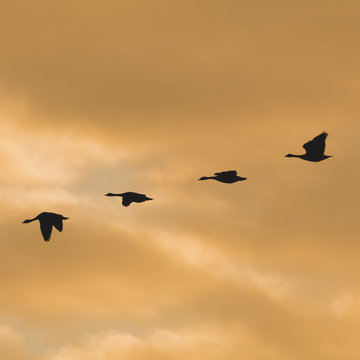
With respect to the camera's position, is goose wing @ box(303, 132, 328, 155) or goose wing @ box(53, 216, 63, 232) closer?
goose wing @ box(303, 132, 328, 155)

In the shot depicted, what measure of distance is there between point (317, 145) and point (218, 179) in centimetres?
556

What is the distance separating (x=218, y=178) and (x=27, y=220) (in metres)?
13.4

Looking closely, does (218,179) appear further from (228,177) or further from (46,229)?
(46,229)

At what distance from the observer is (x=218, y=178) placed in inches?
1997

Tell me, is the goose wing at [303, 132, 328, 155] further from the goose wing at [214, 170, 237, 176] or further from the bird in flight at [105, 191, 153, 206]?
the bird in flight at [105, 191, 153, 206]

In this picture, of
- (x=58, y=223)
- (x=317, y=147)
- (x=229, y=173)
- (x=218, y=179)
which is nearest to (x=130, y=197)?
(x=58, y=223)

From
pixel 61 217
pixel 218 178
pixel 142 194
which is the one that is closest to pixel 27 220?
pixel 61 217

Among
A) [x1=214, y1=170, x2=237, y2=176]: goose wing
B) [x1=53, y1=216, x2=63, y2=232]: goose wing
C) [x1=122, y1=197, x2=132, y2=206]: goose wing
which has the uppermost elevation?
[x1=122, y1=197, x2=132, y2=206]: goose wing

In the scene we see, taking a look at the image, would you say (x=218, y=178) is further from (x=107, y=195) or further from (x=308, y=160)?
(x=107, y=195)

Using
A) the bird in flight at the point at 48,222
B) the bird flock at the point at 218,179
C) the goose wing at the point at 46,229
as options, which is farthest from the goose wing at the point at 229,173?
the goose wing at the point at 46,229

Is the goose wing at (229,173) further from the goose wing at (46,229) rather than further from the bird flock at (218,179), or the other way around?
the goose wing at (46,229)

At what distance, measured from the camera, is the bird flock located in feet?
166

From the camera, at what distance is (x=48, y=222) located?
184ft

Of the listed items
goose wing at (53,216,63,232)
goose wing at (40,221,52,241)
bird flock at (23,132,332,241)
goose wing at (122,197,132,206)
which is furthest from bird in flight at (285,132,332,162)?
goose wing at (40,221,52,241)
